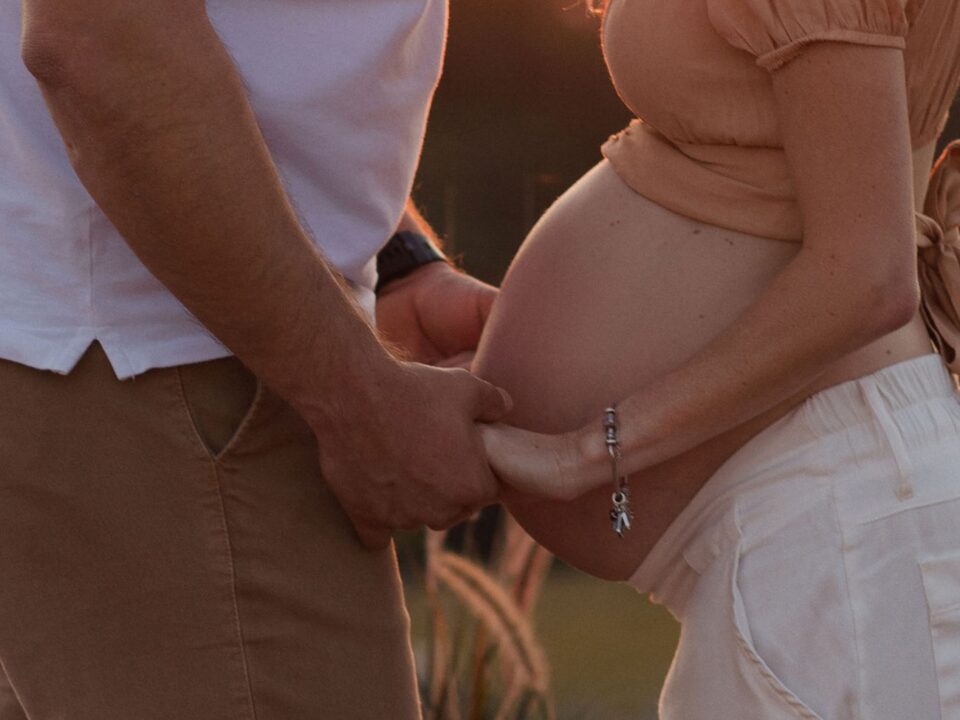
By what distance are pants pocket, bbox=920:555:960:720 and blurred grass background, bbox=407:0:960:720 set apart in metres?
3.53

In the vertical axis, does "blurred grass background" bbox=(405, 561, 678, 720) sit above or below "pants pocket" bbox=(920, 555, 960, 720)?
below

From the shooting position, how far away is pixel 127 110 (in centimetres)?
133

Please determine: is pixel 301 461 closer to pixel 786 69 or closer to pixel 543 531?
pixel 543 531

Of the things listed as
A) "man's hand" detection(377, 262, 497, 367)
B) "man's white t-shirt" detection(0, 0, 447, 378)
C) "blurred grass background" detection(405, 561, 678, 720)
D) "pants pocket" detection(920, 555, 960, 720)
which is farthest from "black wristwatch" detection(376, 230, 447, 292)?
"blurred grass background" detection(405, 561, 678, 720)

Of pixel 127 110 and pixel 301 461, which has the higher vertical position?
pixel 127 110

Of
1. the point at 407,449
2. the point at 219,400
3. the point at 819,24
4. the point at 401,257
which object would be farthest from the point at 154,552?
the point at 819,24

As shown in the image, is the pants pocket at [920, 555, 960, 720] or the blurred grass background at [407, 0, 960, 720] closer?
the pants pocket at [920, 555, 960, 720]

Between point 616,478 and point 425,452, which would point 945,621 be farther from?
point 425,452

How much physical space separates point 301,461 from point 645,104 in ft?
1.97

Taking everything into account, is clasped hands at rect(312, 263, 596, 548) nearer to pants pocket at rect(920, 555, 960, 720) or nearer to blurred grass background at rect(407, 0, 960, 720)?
pants pocket at rect(920, 555, 960, 720)

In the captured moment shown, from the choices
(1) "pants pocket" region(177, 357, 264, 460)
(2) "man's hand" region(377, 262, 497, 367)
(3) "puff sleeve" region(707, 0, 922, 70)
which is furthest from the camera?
(2) "man's hand" region(377, 262, 497, 367)

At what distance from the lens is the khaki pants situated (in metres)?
1.52

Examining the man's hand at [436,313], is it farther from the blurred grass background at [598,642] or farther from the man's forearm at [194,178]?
the blurred grass background at [598,642]

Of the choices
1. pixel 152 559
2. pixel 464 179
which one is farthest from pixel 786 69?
pixel 464 179
